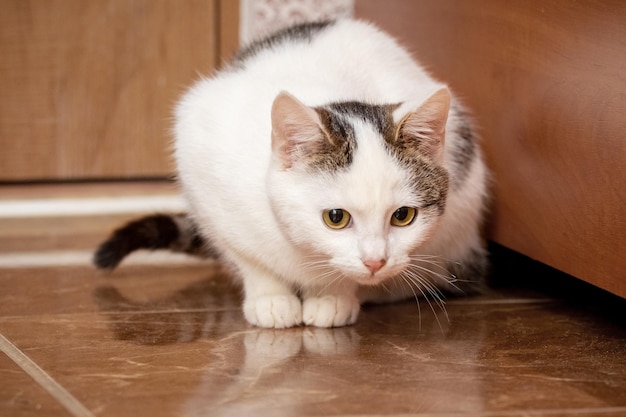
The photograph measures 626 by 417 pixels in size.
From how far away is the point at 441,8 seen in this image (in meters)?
2.34

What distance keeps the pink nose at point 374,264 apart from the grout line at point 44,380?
551 millimetres

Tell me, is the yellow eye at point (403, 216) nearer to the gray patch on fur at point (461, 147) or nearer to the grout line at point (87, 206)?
the gray patch on fur at point (461, 147)

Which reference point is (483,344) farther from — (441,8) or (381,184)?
(441,8)

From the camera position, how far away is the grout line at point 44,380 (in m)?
1.40

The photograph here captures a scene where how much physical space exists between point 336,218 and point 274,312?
0.33 meters

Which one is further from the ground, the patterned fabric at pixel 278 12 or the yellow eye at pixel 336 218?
the patterned fabric at pixel 278 12

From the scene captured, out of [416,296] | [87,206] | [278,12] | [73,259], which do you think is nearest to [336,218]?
[416,296]

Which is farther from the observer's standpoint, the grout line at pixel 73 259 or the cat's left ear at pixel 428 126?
the grout line at pixel 73 259

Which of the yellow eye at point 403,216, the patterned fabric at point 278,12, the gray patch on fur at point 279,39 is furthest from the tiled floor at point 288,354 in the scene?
the patterned fabric at point 278,12

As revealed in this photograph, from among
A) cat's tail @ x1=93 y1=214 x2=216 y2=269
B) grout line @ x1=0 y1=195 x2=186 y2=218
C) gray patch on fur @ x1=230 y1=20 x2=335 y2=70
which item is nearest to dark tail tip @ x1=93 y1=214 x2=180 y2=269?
cat's tail @ x1=93 y1=214 x2=216 y2=269

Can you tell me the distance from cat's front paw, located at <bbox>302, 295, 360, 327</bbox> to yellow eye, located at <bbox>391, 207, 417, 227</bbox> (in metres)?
0.29

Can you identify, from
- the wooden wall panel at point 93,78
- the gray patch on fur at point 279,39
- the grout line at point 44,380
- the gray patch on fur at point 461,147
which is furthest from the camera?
the wooden wall panel at point 93,78

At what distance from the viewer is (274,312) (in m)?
1.90

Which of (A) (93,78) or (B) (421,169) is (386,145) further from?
(A) (93,78)
